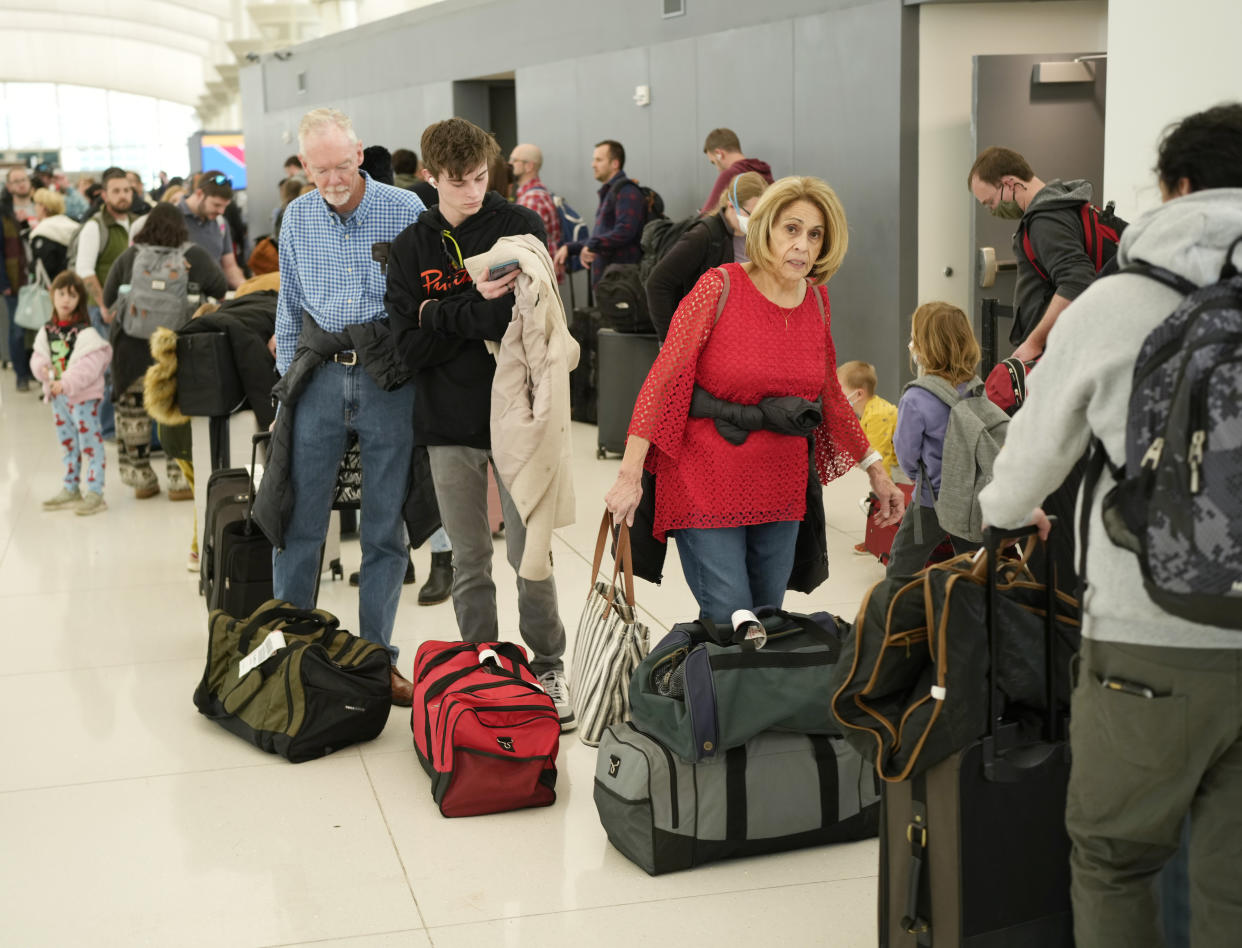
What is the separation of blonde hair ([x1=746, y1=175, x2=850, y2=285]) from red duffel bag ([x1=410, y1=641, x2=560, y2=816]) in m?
1.32

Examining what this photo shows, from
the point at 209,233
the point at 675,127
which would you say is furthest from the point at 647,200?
the point at 209,233

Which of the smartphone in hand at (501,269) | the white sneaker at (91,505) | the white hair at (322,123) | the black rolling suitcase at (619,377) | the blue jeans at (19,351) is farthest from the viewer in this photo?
the blue jeans at (19,351)

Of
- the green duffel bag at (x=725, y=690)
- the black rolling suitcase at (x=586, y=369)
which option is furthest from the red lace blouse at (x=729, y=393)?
the black rolling suitcase at (x=586, y=369)

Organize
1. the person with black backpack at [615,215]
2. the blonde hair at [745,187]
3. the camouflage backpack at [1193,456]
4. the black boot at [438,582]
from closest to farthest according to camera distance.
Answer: the camouflage backpack at [1193,456], the black boot at [438,582], the blonde hair at [745,187], the person with black backpack at [615,215]

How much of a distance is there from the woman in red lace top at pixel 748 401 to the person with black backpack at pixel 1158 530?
1.38 metres

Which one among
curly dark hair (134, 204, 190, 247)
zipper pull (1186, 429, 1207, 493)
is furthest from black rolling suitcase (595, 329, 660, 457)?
zipper pull (1186, 429, 1207, 493)

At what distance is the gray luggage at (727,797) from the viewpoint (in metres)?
3.16

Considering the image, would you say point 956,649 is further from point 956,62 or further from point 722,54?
point 722,54

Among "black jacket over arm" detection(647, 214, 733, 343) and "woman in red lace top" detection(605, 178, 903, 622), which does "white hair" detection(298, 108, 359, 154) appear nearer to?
"woman in red lace top" detection(605, 178, 903, 622)

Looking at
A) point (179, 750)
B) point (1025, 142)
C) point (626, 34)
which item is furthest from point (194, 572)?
point (626, 34)

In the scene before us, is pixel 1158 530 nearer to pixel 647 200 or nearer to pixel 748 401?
pixel 748 401

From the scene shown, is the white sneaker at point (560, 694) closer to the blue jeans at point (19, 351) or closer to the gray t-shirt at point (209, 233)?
the gray t-shirt at point (209, 233)

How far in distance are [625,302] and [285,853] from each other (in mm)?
5547

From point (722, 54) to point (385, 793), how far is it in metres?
7.70
